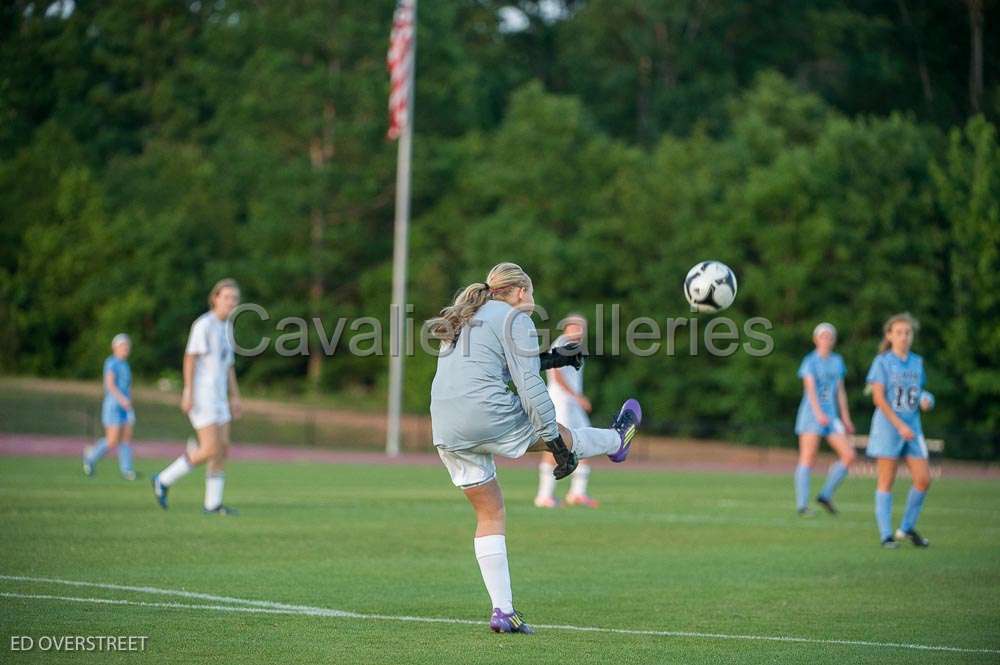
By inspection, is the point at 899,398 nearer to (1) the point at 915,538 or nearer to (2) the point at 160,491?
(1) the point at 915,538

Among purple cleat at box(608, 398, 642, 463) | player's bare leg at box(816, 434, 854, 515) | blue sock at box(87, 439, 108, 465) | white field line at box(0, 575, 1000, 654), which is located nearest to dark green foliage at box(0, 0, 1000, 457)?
player's bare leg at box(816, 434, 854, 515)

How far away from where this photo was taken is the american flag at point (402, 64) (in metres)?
33.9

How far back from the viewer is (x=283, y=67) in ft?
180

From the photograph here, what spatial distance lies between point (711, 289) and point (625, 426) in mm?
3617

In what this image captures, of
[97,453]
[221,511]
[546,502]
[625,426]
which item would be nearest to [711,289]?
[625,426]

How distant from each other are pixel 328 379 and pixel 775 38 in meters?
24.4

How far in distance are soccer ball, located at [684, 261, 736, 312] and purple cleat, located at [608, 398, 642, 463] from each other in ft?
10.7

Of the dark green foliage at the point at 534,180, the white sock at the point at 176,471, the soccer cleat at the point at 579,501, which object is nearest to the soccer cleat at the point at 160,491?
the white sock at the point at 176,471

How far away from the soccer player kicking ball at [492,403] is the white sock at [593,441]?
30mm

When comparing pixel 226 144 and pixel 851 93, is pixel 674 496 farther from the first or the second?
pixel 226 144

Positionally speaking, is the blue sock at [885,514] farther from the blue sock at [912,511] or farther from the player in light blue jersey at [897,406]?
the blue sock at [912,511]

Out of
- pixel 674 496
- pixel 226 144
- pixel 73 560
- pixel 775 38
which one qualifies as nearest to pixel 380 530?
pixel 73 560

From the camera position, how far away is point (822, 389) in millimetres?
18344

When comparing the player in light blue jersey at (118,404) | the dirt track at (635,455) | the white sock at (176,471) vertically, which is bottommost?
the dirt track at (635,455)
